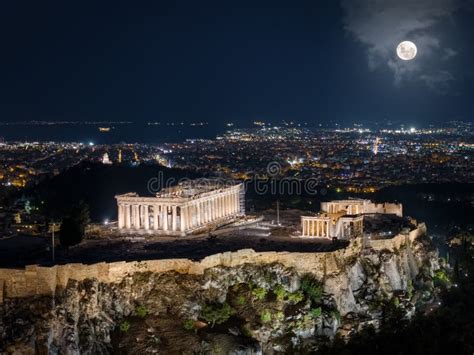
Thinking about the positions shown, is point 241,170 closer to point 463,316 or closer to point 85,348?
point 463,316

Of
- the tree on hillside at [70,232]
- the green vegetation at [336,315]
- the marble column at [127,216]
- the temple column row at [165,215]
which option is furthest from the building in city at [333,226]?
the tree on hillside at [70,232]

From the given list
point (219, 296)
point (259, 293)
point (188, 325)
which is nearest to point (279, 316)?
point (259, 293)

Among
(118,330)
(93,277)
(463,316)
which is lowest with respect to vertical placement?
(463,316)

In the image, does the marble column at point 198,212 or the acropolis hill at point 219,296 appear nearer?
the acropolis hill at point 219,296

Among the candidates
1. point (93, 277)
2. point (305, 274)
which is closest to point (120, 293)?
point (93, 277)

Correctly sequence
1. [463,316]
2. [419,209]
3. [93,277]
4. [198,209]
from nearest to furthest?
1. [93,277]
2. [463,316]
3. [198,209]
4. [419,209]

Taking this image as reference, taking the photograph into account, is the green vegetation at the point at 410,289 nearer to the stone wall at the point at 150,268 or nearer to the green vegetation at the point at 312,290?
the stone wall at the point at 150,268

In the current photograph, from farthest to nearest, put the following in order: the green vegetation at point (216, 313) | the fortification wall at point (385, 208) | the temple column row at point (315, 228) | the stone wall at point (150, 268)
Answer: the fortification wall at point (385, 208), the temple column row at point (315, 228), the green vegetation at point (216, 313), the stone wall at point (150, 268)
